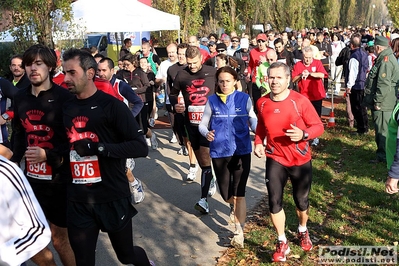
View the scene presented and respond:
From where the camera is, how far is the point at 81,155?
409 cm

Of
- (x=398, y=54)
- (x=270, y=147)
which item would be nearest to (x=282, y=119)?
(x=270, y=147)

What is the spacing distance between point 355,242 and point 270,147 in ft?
5.16

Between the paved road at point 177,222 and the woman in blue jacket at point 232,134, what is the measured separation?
0.49 metres

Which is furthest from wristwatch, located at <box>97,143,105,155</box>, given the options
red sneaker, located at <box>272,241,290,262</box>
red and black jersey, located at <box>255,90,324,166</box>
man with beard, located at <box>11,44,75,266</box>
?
red sneaker, located at <box>272,241,290,262</box>

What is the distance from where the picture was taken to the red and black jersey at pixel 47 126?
450 centimetres

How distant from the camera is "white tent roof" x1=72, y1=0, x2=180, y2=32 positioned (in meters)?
16.8

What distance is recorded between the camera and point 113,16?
56.5 ft

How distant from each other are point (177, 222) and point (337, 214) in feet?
6.86

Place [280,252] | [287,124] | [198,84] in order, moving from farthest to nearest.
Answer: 1. [198,84]
2. [280,252]
3. [287,124]

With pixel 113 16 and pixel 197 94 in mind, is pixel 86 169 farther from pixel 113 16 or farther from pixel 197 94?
pixel 113 16

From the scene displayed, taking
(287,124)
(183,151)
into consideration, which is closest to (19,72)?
(287,124)

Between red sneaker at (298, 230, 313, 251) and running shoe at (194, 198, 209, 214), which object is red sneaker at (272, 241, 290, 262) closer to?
red sneaker at (298, 230, 313, 251)

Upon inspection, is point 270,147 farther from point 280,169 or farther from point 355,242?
point 355,242

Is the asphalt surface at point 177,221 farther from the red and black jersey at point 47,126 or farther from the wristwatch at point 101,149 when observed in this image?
the wristwatch at point 101,149
